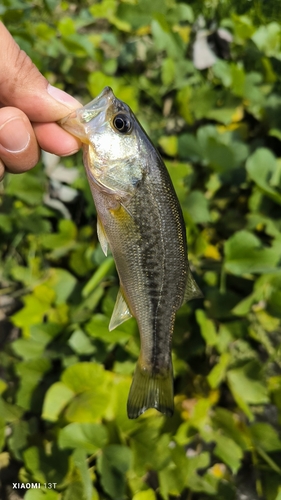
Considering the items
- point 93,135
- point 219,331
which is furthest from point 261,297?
point 93,135

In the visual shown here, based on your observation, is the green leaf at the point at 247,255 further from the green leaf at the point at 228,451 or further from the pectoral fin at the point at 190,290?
the green leaf at the point at 228,451

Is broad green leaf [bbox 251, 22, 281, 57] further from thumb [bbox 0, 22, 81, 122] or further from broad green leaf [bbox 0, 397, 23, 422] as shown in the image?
broad green leaf [bbox 0, 397, 23, 422]

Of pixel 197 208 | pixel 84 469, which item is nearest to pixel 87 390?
pixel 84 469

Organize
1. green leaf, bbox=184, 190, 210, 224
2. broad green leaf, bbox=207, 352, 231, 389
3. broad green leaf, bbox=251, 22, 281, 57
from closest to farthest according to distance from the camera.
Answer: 1. broad green leaf, bbox=207, 352, 231, 389
2. green leaf, bbox=184, 190, 210, 224
3. broad green leaf, bbox=251, 22, 281, 57

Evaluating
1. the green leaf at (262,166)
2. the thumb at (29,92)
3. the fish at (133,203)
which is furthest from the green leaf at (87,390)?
the green leaf at (262,166)

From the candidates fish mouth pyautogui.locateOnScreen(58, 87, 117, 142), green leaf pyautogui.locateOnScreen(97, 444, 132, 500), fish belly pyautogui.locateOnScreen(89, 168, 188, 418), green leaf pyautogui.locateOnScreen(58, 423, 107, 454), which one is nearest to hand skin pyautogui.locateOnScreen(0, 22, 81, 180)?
fish mouth pyautogui.locateOnScreen(58, 87, 117, 142)

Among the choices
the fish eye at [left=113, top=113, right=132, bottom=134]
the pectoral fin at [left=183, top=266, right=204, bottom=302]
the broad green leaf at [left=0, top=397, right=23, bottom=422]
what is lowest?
the broad green leaf at [left=0, top=397, right=23, bottom=422]
